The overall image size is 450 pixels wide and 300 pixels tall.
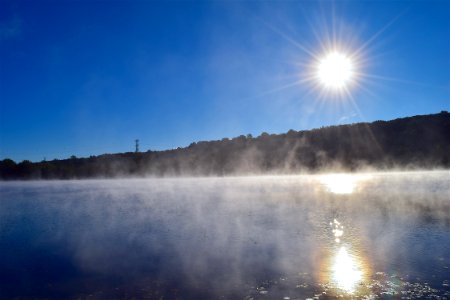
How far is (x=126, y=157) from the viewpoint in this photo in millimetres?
151875

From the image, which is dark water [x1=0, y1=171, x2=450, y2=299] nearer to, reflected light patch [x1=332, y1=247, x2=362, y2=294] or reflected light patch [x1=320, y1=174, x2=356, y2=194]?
reflected light patch [x1=332, y1=247, x2=362, y2=294]

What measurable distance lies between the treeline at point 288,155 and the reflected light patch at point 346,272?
95.8 m

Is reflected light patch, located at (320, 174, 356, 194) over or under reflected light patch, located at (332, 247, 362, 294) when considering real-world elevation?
over

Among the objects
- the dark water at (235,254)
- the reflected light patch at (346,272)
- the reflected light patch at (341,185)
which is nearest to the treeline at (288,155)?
the reflected light patch at (341,185)

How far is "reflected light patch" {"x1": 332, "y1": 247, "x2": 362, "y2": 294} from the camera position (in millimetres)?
12045

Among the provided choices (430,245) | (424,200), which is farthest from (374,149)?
(430,245)

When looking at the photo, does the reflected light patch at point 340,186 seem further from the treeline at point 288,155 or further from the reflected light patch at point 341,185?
the treeline at point 288,155

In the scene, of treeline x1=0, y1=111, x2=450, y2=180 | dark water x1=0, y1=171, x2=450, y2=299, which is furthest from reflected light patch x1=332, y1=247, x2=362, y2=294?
treeline x1=0, y1=111, x2=450, y2=180

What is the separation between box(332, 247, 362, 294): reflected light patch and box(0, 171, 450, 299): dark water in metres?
0.04

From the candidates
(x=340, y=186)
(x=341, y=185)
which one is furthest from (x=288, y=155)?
(x=340, y=186)

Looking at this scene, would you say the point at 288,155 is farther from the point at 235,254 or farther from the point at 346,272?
the point at 346,272

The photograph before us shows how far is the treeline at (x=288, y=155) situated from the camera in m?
106

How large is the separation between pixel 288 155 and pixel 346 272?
119 metres

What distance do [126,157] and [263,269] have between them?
143967 millimetres
